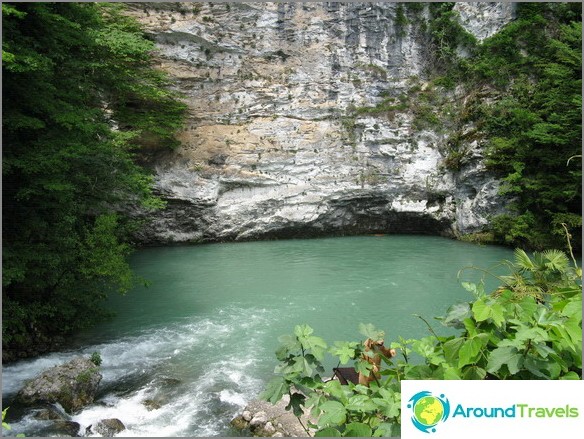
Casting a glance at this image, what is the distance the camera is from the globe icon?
1.65 meters

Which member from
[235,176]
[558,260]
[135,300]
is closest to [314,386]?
[558,260]

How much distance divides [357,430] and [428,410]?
0.34 meters

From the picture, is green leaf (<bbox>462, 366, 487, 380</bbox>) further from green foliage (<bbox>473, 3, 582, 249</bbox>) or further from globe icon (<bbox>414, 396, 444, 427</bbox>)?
green foliage (<bbox>473, 3, 582, 249</bbox>)

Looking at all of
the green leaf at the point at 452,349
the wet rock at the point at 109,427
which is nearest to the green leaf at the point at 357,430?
the green leaf at the point at 452,349

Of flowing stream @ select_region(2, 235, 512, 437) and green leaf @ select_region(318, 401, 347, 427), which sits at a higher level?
green leaf @ select_region(318, 401, 347, 427)

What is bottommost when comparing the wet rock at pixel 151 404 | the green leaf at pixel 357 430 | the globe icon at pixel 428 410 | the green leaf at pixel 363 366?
the wet rock at pixel 151 404

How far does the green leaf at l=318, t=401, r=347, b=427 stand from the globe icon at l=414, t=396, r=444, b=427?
32 cm

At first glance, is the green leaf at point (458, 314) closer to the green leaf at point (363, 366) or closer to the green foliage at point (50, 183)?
the green leaf at point (363, 366)

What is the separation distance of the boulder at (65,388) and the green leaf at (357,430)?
5.03m

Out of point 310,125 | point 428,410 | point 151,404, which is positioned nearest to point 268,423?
point 151,404

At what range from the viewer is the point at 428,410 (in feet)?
5.44

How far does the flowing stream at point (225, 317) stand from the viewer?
18.9ft

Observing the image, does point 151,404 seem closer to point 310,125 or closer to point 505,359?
point 505,359

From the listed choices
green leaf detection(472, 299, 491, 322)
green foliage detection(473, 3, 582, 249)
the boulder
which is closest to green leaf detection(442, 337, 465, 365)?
green leaf detection(472, 299, 491, 322)
